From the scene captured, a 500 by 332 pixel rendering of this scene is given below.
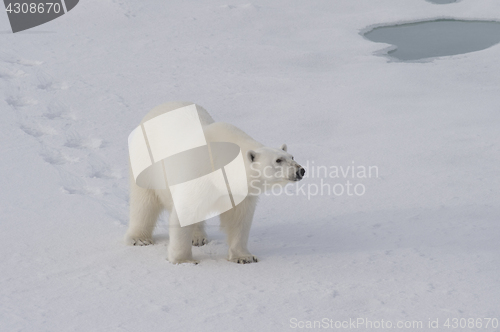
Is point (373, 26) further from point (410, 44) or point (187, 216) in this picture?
point (187, 216)

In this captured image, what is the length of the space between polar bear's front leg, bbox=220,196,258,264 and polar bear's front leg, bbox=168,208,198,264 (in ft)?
0.78

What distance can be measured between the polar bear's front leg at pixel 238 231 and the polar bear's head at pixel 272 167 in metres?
0.30

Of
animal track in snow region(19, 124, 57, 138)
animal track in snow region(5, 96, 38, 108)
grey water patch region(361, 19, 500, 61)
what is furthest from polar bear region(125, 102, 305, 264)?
grey water patch region(361, 19, 500, 61)

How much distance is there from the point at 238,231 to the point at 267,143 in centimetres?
256

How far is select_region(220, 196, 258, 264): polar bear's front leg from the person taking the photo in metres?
3.67

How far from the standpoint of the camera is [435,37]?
31.9ft

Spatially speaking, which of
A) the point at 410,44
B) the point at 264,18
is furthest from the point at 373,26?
the point at 264,18

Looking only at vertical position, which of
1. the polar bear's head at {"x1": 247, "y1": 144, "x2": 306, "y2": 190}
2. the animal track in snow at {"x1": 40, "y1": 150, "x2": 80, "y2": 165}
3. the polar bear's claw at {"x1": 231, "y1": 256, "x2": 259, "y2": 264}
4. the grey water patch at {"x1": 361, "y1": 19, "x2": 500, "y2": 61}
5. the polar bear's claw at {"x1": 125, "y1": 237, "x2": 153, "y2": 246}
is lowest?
the grey water patch at {"x1": 361, "y1": 19, "x2": 500, "y2": 61}

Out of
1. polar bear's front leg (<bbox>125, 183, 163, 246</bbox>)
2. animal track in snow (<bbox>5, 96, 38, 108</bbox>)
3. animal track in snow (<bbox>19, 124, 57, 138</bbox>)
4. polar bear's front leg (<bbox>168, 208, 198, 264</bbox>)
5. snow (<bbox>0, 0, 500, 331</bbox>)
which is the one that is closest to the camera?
snow (<bbox>0, 0, 500, 331</bbox>)

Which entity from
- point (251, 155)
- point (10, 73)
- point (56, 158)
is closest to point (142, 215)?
point (251, 155)

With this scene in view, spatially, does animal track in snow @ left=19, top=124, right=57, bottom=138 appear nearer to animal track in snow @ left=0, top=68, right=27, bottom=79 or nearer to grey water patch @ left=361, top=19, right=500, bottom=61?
animal track in snow @ left=0, top=68, right=27, bottom=79

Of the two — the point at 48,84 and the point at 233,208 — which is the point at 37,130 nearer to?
the point at 48,84

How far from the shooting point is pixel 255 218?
15.1 ft

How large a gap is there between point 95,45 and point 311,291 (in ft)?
22.3
